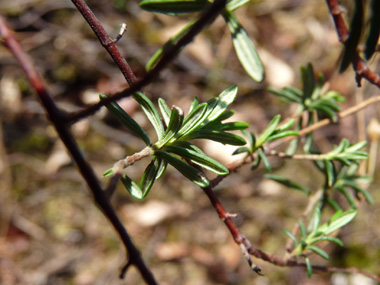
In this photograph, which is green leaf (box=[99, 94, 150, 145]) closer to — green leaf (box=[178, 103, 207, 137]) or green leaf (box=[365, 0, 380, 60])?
green leaf (box=[178, 103, 207, 137])

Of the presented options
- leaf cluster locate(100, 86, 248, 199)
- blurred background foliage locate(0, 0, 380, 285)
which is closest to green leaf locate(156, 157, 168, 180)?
leaf cluster locate(100, 86, 248, 199)

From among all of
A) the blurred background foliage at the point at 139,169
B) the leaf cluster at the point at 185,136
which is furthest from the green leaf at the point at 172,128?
the blurred background foliage at the point at 139,169

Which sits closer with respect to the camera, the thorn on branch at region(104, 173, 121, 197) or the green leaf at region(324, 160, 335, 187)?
the thorn on branch at region(104, 173, 121, 197)

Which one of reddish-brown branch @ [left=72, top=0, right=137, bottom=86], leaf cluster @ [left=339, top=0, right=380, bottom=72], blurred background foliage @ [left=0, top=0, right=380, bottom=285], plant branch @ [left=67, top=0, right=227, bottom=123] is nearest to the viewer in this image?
plant branch @ [left=67, top=0, right=227, bottom=123]

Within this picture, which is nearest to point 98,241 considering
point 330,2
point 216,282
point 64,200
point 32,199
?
point 64,200

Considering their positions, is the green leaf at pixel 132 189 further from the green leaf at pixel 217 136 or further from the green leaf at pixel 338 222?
the green leaf at pixel 338 222

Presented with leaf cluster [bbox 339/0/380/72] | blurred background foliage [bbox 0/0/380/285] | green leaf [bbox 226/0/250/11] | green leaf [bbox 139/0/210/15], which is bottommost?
blurred background foliage [bbox 0/0/380/285]
